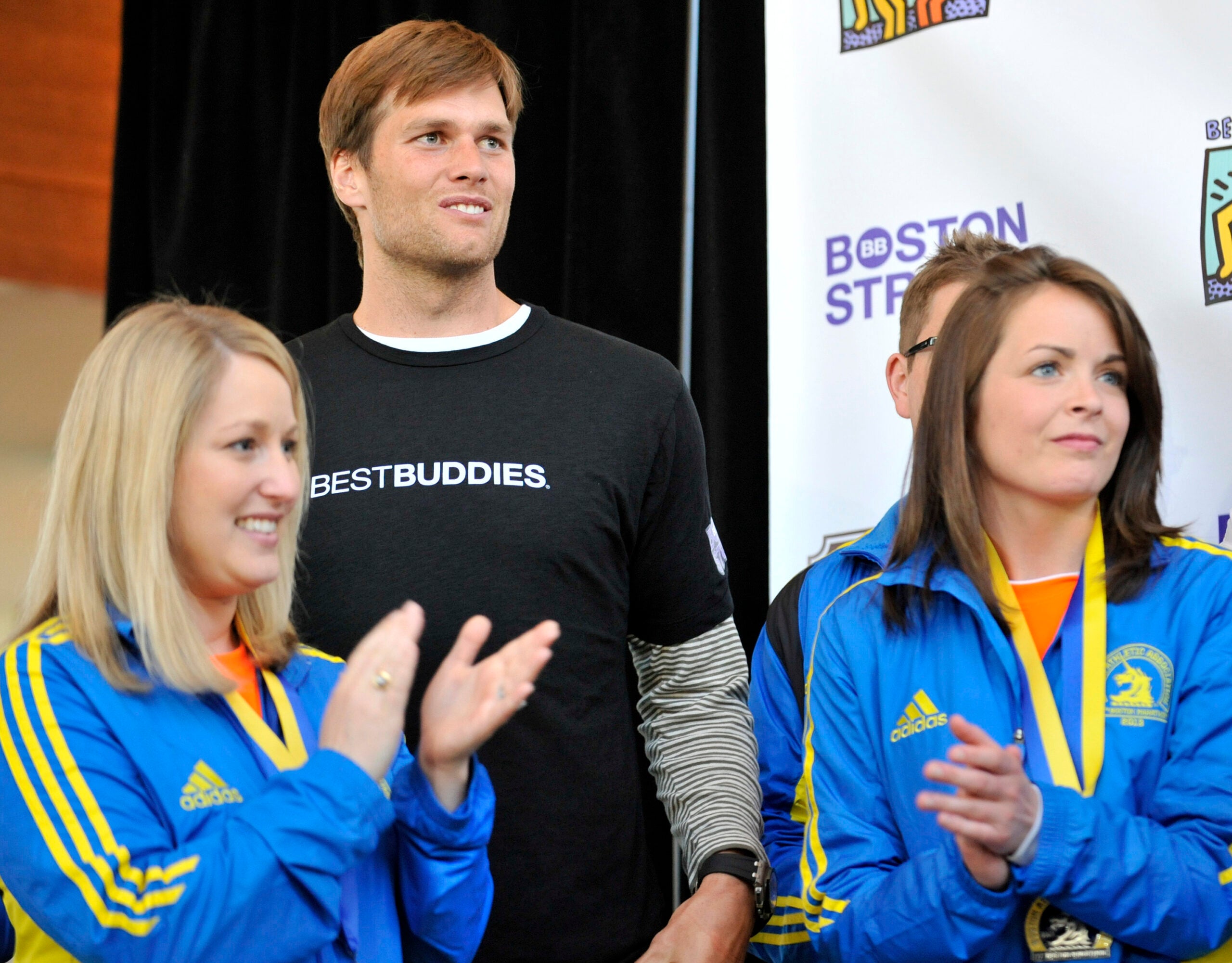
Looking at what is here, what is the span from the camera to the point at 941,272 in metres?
2.16

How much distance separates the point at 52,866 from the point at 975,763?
894mm

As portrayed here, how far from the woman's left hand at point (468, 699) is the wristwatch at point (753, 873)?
1.88ft

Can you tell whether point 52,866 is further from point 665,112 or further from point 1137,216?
point 665,112

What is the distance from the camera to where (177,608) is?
4.36 ft

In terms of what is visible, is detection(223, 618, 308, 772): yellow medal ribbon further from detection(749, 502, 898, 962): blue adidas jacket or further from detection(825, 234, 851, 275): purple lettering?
detection(825, 234, 851, 275): purple lettering

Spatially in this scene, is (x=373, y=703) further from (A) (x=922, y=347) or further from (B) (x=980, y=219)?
(B) (x=980, y=219)

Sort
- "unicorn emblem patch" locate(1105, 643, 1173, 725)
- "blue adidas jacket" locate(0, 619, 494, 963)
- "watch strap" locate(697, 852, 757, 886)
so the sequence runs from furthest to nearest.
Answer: "watch strap" locate(697, 852, 757, 886) → "unicorn emblem patch" locate(1105, 643, 1173, 725) → "blue adidas jacket" locate(0, 619, 494, 963)

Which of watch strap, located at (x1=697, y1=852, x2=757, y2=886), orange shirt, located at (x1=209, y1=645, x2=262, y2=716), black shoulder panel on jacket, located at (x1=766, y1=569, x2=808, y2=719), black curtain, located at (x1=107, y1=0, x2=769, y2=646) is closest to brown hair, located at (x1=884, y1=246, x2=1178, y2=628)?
black shoulder panel on jacket, located at (x1=766, y1=569, x2=808, y2=719)

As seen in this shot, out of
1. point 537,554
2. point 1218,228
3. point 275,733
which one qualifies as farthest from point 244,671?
point 1218,228

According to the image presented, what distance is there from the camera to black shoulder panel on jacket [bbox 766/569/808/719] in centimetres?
200

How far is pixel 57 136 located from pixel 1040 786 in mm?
3352

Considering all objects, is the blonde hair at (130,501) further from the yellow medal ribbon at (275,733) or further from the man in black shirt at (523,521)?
the man in black shirt at (523,521)

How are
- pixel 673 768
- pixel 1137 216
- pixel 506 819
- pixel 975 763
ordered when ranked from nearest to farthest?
pixel 975 763 < pixel 506 819 < pixel 673 768 < pixel 1137 216

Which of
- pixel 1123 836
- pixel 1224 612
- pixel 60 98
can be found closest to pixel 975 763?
pixel 1123 836
